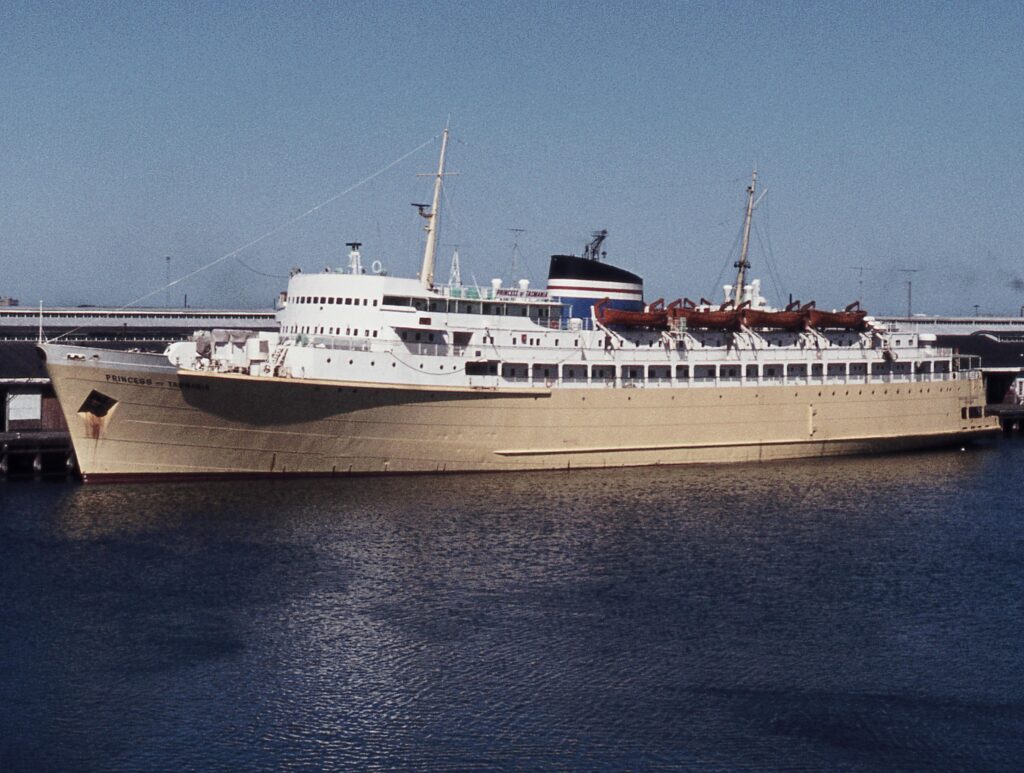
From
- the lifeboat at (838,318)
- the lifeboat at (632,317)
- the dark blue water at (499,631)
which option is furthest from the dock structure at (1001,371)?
the dark blue water at (499,631)

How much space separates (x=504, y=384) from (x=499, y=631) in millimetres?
17864

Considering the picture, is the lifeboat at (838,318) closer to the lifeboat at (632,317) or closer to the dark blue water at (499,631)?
the lifeboat at (632,317)

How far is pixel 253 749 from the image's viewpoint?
1816 centimetres

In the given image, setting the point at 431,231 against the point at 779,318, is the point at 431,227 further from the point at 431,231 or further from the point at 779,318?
the point at 779,318

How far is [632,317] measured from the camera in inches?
1746

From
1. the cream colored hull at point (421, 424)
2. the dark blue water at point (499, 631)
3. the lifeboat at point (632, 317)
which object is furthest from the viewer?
the lifeboat at point (632, 317)

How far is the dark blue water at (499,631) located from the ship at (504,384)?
7.33 feet

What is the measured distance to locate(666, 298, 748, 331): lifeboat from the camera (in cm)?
4542

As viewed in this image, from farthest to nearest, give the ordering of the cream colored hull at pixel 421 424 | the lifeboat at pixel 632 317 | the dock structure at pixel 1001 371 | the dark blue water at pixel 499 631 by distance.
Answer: the dock structure at pixel 1001 371, the lifeboat at pixel 632 317, the cream colored hull at pixel 421 424, the dark blue water at pixel 499 631

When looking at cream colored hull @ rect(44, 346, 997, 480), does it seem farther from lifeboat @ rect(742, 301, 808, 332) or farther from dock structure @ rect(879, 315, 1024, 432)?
dock structure @ rect(879, 315, 1024, 432)

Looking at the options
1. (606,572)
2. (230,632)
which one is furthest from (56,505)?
(606,572)

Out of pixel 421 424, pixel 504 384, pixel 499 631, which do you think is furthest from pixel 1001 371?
pixel 499 631

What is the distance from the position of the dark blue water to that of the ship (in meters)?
2.23

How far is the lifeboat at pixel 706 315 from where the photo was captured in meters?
45.4
